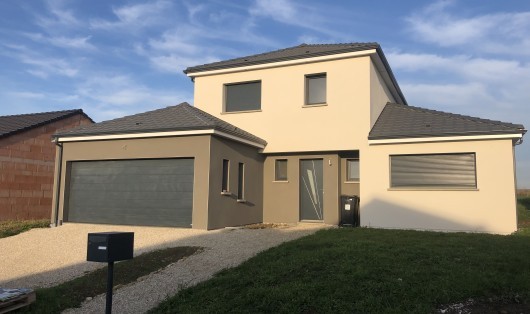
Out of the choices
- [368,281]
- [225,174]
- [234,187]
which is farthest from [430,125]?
[368,281]

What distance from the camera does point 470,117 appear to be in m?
14.8

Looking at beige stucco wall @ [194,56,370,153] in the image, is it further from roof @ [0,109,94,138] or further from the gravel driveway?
roof @ [0,109,94,138]

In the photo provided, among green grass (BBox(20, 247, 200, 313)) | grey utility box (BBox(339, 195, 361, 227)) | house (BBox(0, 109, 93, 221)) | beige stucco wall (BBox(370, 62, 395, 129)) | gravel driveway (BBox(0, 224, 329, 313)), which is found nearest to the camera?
green grass (BBox(20, 247, 200, 313))

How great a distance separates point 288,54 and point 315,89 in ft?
6.06

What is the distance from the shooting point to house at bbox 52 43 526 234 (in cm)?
1342

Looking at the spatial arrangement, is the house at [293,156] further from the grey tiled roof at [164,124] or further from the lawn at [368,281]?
the lawn at [368,281]

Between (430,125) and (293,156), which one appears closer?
(430,125)

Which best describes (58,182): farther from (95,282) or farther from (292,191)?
(95,282)

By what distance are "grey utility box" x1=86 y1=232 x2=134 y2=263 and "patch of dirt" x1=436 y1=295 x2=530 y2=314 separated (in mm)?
4037

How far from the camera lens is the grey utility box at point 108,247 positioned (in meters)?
5.55

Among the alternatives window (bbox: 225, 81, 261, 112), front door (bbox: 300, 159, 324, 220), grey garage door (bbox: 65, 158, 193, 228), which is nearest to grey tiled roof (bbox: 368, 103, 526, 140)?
front door (bbox: 300, 159, 324, 220)

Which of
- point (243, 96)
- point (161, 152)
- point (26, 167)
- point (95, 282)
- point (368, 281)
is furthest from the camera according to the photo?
point (26, 167)

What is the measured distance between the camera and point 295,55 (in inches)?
642

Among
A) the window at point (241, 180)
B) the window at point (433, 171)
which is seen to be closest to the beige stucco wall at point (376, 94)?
A: the window at point (433, 171)
